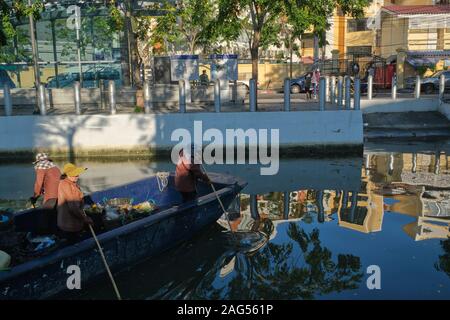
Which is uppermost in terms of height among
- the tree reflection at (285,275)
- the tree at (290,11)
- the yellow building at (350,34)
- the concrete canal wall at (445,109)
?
the yellow building at (350,34)

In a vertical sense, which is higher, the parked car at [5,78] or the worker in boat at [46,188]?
the parked car at [5,78]

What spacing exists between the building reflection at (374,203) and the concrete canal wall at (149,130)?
200 cm

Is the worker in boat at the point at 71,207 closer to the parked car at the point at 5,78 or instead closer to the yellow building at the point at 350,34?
the parked car at the point at 5,78

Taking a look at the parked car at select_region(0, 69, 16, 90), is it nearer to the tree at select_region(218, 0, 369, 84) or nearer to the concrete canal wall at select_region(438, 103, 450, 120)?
the tree at select_region(218, 0, 369, 84)

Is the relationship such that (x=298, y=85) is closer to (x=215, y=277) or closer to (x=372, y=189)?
(x=372, y=189)

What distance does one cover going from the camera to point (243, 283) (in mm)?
7480

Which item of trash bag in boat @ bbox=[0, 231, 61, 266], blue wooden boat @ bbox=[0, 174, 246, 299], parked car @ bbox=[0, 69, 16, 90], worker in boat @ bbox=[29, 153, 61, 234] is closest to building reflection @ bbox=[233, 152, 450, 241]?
blue wooden boat @ bbox=[0, 174, 246, 299]

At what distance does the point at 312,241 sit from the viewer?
30.0 ft

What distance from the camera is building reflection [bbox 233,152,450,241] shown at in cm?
1010

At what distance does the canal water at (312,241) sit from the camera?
7324 millimetres

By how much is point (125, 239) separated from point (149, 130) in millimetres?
9232

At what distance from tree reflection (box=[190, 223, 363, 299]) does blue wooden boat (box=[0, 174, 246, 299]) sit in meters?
0.98

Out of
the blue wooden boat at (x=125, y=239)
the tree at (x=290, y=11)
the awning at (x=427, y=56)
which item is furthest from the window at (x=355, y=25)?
the blue wooden boat at (x=125, y=239)

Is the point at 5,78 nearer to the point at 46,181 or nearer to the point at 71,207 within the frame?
the point at 46,181
